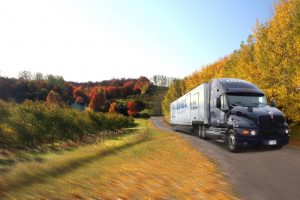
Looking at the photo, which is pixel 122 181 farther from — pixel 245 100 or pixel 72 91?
pixel 72 91

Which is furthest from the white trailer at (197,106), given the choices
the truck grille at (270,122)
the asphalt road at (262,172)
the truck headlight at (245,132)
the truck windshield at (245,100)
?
the truck grille at (270,122)

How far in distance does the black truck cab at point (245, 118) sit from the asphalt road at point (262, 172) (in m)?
0.65

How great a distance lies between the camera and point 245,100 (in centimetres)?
1736

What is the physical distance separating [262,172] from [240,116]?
15.8ft

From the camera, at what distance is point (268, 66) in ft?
85.0

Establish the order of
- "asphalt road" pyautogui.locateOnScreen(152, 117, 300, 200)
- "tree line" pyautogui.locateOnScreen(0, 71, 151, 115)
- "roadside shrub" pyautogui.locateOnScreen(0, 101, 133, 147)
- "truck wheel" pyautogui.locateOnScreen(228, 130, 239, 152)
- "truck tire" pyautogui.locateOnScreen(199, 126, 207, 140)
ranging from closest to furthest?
"asphalt road" pyautogui.locateOnScreen(152, 117, 300, 200), "truck wheel" pyautogui.locateOnScreen(228, 130, 239, 152), "roadside shrub" pyautogui.locateOnScreen(0, 101, 133, 147), "truck tire" pyautogui.locateOnScreen(199, 126, 207, 140), "tree line" pyautogui.locateOnScreen(0, 71, 151, 115)

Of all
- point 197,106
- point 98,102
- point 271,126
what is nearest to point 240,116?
point 271,126

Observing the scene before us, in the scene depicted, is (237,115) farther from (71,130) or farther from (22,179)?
(71,130)

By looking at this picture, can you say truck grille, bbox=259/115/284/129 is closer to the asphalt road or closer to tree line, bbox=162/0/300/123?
the asphalt road

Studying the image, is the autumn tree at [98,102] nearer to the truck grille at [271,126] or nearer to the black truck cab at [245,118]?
the black truck cab at [245,118]

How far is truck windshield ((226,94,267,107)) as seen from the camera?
17109 millimetres

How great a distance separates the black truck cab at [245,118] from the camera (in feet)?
50.2

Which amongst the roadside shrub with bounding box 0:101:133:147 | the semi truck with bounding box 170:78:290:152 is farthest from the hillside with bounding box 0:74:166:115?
the semi truck with bounding box 170:78:290:152

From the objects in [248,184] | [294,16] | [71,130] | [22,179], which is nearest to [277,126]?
[248,184]
